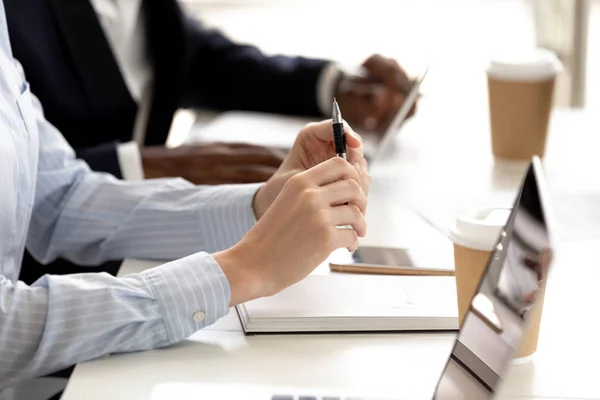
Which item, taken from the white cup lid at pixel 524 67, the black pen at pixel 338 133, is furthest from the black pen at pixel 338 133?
the white cup lid at pixel 524 67

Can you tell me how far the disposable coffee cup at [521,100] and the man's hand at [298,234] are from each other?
25.7 inches

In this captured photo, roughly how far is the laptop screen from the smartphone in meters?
0.29

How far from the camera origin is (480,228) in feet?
2.80

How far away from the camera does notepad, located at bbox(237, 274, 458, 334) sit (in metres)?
0.91

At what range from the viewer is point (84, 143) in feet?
5.73

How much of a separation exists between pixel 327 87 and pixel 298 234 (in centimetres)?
106

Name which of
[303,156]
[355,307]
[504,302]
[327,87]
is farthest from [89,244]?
[327,87]

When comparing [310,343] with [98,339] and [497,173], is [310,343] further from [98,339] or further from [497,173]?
[497,173]

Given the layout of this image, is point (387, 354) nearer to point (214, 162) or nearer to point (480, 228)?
point (480, 228)

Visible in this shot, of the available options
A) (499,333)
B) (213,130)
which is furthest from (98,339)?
(213,130)

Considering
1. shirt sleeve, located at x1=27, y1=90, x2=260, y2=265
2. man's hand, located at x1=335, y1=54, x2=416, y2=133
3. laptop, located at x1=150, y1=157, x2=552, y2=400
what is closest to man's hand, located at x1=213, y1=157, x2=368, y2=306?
laptop, located at x1=150, y1=157, x2=552, y2=400

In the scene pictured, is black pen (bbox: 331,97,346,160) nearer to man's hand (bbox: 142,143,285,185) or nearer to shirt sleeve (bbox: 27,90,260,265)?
shirt sleeve (bbox: 27,90,260,265)

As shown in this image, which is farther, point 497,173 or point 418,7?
point 418,7

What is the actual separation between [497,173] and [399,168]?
158 mm
